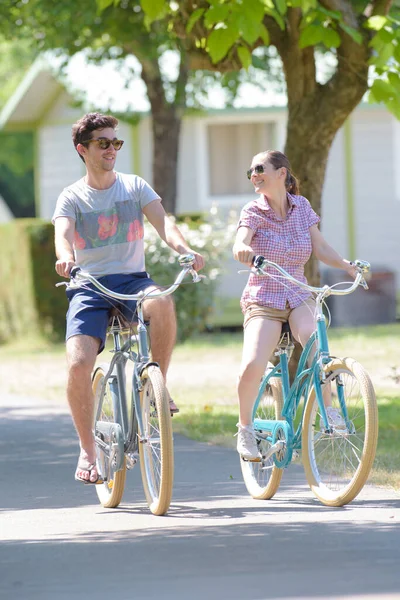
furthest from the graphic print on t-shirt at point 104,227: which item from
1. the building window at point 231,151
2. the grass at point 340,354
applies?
the building window at point 231,151

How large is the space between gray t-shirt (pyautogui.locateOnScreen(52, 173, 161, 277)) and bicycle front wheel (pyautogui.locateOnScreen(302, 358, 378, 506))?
123cm

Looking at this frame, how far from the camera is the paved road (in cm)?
515

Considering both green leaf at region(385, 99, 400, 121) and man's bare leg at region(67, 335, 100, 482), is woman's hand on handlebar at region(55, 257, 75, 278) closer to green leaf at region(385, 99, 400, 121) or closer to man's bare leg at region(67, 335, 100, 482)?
man's bare leg at region(67, 335, 100, 482)

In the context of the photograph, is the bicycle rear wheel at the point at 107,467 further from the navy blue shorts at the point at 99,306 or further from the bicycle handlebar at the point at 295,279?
the bicycle handlebar at the point at 295,279

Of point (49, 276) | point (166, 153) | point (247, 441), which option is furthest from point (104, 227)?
point (166, 153)

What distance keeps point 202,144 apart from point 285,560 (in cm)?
1836

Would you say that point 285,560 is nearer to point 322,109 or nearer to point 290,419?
point 290,419

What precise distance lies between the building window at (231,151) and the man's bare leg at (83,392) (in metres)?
16.7

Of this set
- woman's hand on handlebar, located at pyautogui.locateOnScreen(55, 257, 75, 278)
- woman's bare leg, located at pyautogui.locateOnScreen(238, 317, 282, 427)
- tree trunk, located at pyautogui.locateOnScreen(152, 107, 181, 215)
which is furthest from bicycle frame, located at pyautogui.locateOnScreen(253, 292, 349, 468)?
tree trunk, located at pyautogui.locateOnScreen(152, 107, 181, 215)

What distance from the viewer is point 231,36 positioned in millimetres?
8820

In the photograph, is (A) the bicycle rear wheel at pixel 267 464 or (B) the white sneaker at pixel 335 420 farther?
(A) the bicycle rear wheel at pixel 267 464

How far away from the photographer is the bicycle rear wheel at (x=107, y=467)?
7.09 meters

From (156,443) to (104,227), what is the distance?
1.19m

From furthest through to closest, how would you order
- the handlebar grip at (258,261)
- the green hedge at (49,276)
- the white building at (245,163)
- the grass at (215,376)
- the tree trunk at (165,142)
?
the white building at (245,163), the tree trunk at (165,142), the green hedge at (49,276), the grass at (215,376), the handlebar grip at (258,261)
